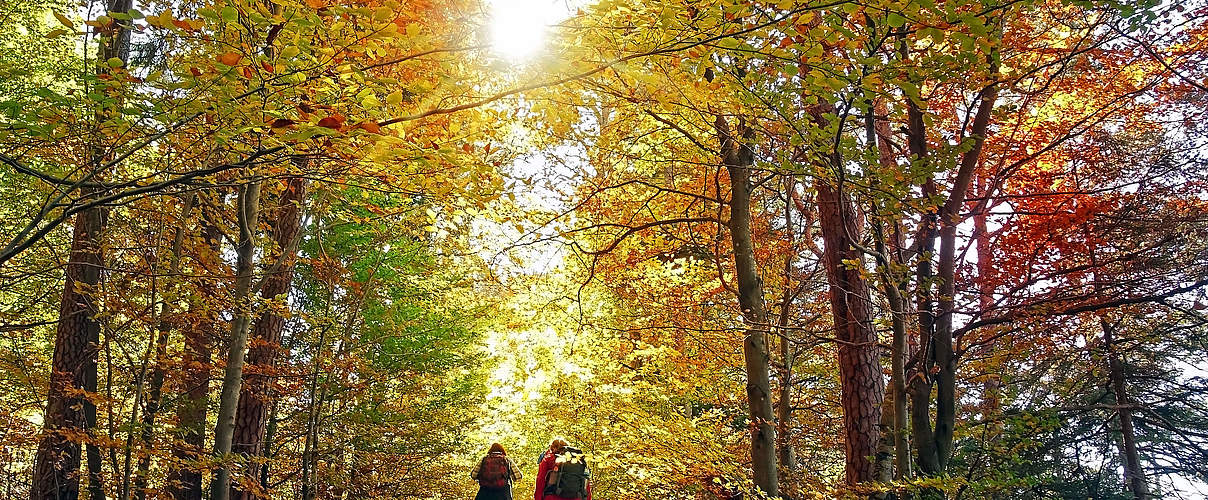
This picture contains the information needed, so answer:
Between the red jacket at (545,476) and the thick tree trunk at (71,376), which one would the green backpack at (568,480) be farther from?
the thick tree trunk at (71,376)

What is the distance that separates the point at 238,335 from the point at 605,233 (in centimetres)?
386

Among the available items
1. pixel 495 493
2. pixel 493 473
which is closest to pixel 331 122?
pixel 493 473

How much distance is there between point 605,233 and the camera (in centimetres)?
786

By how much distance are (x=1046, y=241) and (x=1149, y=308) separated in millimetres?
2602

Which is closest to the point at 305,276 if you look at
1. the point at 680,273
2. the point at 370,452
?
the point at 370,452

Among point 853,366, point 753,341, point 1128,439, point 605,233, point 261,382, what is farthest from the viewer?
point 1128,439

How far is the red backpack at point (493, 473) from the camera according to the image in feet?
30.1

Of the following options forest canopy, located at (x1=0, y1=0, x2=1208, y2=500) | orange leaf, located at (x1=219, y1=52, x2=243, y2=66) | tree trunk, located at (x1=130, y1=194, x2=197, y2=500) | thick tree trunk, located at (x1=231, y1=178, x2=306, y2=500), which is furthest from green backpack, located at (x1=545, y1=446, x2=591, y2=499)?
orange leaf, located at (x1=219, y1=52, x2=243, y2=66)

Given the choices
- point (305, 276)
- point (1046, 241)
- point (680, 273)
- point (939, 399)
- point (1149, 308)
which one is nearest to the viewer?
point (939, 399)

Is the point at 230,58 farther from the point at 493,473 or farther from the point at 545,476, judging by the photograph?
the point at 493,473

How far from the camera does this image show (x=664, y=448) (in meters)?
7.37

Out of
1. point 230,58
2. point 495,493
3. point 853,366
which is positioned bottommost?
point 495,493

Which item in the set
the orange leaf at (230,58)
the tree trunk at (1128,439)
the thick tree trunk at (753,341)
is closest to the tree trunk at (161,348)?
the orange leaf at (230,58)

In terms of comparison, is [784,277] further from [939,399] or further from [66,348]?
[66,348]
